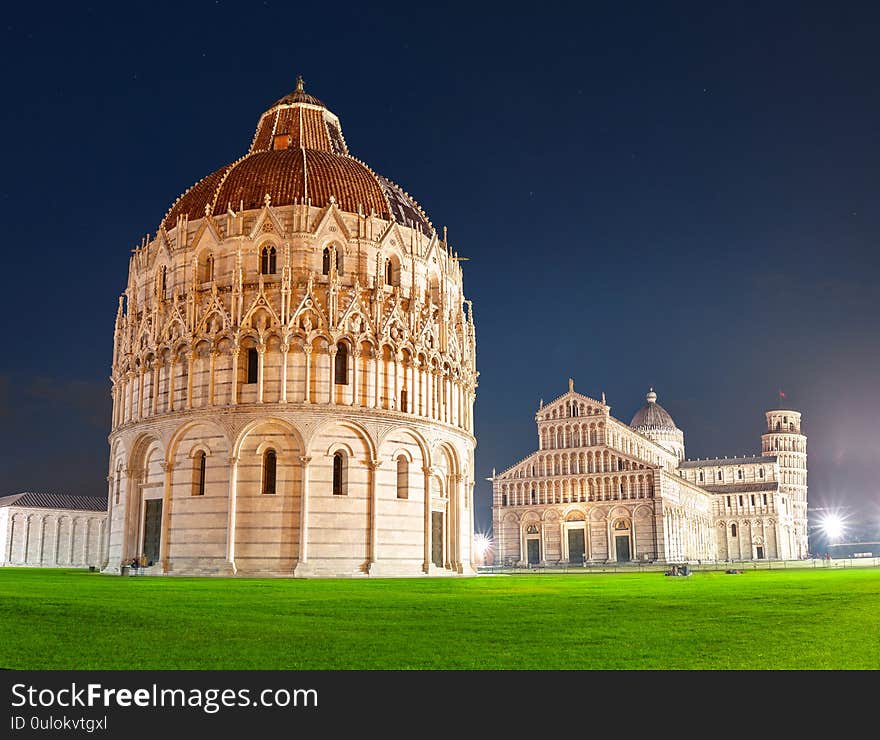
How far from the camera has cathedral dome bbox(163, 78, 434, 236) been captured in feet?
169

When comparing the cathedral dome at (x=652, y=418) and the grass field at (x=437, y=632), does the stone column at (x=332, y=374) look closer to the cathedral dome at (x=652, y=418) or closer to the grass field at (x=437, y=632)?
the grass field at (x=437, y=632)

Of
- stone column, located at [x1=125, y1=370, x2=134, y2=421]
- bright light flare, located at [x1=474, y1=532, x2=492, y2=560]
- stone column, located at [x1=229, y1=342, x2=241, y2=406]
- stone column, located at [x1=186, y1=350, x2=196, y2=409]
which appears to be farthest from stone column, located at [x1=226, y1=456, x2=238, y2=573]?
bright light flare, located at [x1=474, y1=532, x2=492, y2=560]

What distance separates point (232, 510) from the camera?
4550cm

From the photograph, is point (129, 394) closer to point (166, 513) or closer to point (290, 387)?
point (166, 513)

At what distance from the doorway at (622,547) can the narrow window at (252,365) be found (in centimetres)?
7505

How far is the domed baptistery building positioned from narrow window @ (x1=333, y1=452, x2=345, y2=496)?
83mm

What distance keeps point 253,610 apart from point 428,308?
3256 cm

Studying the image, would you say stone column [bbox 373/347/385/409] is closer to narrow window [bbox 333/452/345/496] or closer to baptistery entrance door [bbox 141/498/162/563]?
narrow window [bbox 333/452/345/496]

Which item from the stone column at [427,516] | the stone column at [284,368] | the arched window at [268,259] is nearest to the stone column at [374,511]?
the stone column at [427,516]

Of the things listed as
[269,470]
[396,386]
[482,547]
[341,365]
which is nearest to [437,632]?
[269,470]

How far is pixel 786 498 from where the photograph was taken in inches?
6024

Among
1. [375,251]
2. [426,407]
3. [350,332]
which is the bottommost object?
[426,407]

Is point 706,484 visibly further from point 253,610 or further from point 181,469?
point 253,610
